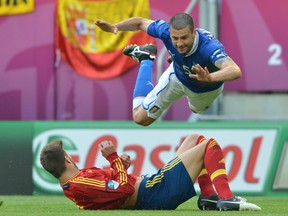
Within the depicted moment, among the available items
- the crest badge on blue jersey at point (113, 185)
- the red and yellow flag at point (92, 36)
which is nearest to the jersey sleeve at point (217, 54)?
the crest badge on blue jersey at point (113, 185)

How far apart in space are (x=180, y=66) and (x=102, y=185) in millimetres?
1983

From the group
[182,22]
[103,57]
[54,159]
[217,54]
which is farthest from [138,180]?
[103,57]

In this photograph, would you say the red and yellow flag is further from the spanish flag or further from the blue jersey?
the blue jersey

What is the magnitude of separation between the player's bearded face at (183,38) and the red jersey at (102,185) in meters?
1.36

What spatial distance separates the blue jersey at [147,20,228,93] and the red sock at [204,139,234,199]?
0.96 m

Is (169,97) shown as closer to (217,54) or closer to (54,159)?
(217,54)

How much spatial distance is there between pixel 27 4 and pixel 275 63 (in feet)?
14.1

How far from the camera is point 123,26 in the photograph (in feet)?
37.0

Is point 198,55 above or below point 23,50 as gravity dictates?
above

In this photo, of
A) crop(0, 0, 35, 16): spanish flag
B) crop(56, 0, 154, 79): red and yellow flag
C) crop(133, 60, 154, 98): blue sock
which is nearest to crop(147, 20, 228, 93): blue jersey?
crop(133, 60, 154, 98): blue sock

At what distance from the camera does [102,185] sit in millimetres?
9406

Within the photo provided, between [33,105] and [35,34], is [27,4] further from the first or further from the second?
[33,105]

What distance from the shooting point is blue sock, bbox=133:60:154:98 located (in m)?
11.6

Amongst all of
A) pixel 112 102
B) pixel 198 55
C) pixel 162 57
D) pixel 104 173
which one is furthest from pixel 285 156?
pixel 104 173
